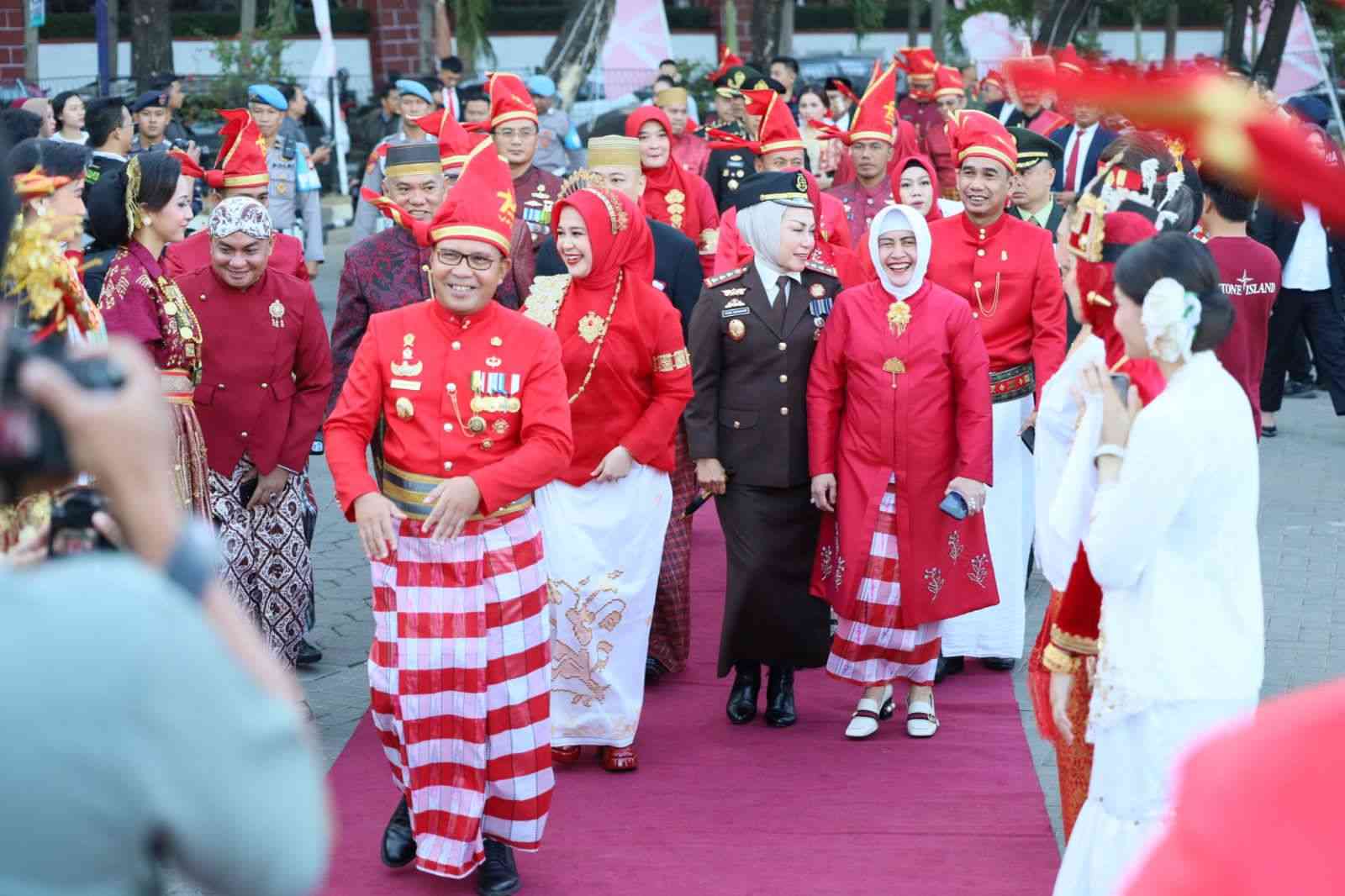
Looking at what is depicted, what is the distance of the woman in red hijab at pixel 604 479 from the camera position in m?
5.91

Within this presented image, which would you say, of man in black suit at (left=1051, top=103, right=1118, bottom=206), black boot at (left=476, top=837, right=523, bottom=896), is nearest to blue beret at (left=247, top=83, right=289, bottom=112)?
man in black suit at (left=1051, top=103, right=1118, bottom=206)

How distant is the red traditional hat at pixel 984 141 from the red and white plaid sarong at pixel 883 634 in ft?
5.53

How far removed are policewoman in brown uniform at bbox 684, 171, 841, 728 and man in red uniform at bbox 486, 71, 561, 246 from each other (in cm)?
224

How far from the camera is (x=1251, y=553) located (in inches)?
138

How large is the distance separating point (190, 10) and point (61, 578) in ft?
116

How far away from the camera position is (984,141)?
7020 millimetres

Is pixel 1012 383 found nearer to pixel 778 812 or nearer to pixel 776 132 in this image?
pixel 778 812

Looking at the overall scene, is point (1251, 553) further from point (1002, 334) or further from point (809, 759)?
point (1002, 334)

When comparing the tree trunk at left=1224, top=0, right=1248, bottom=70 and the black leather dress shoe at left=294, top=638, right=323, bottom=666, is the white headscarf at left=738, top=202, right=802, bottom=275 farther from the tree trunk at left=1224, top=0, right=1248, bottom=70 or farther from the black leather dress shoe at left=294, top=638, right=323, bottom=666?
the tree trunk at left=1224, top=0, right=1248, bottom=70

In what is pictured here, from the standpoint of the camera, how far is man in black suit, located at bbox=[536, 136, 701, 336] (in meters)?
6.86

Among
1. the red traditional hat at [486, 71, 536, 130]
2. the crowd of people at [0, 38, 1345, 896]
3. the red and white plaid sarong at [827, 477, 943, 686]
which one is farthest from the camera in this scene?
the red traditional hat at [486, 71, 536, 130]

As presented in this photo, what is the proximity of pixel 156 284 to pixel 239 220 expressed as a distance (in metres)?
0.43

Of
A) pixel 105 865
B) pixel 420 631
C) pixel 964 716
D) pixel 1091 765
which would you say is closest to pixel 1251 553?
pixel 1091 765

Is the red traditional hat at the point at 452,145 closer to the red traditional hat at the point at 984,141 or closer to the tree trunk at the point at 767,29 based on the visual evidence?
the red traditional hat at the point at 984,141
